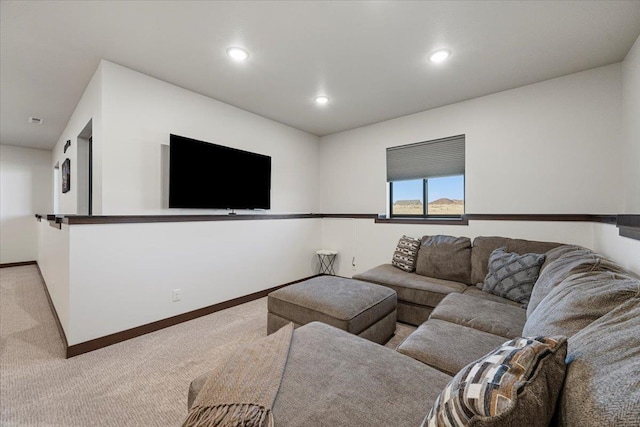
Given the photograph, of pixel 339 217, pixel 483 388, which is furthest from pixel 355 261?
pixel 483 388

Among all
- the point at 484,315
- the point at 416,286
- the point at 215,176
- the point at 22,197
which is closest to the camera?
the point at 484,315

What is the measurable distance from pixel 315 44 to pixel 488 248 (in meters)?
2.45

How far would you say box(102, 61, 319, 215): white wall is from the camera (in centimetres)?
238

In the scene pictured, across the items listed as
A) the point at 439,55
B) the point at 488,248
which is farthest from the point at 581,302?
the point at 439,55

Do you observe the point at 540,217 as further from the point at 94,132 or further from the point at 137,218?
the point at 94,132

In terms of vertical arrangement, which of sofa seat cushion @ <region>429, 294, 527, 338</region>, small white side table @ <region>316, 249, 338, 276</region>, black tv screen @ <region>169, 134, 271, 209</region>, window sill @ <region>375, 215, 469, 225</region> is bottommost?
small white side table @ <region>316, 249, 338, 276</region>

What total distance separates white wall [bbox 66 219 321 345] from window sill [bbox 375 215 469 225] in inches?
58.7

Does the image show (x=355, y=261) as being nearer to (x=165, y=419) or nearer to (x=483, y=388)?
(x=165, y=419)

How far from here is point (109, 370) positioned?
191cm

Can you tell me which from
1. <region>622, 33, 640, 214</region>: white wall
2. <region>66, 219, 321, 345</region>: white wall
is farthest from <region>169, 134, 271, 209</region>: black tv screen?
<region>622, 33, 640, 214</region>: white wall

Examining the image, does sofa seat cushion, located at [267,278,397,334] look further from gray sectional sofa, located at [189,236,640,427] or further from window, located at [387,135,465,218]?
window, located at [387,135,465,218]

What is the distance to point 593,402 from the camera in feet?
1.65

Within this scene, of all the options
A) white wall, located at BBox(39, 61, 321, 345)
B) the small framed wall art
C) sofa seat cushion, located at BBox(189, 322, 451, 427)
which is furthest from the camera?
the small framed wall art

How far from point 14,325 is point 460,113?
525 centimetres
